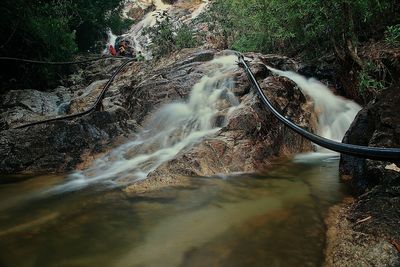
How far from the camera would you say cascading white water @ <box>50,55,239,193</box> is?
5434 millimetres

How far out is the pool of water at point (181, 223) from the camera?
276cm

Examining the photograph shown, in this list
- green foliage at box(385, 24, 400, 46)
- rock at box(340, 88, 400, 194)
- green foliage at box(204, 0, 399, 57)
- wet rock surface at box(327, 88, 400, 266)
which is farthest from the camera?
green foliage at box(204, 0, 399, 57)

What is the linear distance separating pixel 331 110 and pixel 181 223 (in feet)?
17.7

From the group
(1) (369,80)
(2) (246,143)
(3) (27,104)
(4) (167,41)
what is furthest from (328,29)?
(3) (27,104)

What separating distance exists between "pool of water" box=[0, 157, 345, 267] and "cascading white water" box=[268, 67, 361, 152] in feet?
7.89

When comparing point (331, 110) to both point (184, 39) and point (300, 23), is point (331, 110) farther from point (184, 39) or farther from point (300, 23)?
point (184, 39)

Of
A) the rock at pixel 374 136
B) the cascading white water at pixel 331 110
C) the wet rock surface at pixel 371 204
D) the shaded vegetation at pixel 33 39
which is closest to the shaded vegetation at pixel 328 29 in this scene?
the cascading white water at pixel 331 110

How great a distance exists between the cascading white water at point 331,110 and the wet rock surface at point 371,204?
278 cm

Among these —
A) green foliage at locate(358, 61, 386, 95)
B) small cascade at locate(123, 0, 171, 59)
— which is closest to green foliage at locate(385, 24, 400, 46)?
green foliage at locate(358, 61, 386, 95)

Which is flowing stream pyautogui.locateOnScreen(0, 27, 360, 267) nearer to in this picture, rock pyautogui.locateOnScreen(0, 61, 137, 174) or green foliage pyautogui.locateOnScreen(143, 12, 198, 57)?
rock pyautogui.locateOnScreen(0, 61, 137, 174)

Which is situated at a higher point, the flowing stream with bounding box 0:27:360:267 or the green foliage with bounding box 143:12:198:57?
the green foliage with bounding box 143:12:198:57

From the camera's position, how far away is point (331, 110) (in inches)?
299

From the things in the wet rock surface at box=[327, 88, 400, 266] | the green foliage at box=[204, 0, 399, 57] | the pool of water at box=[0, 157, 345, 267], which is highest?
the green foliage at box=[204, 0, 399, 57]

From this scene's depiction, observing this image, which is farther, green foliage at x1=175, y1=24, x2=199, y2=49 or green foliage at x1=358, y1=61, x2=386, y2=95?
green foliage at x1=175, y1=24, x2=199, y2=49
